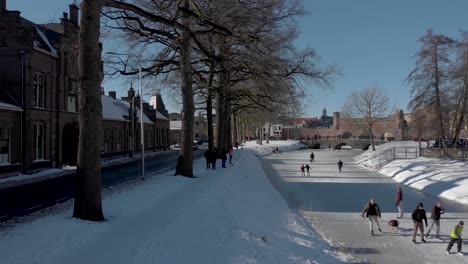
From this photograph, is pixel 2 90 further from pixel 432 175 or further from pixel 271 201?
pixel 432 175

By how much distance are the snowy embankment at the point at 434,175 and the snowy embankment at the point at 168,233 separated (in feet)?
46.8

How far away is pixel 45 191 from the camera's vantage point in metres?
19.7

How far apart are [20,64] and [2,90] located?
6.58 ft

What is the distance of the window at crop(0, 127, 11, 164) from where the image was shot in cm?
2673

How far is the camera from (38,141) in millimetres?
30859

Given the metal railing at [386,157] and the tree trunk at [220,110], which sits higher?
the tree trunk at [220,110]

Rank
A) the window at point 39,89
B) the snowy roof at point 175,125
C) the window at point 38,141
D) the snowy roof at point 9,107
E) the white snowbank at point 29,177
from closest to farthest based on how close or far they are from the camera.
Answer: the white snowbank at point 29,177
the snowy roof at point 9,107
the window at point 39,89
the window at point 38,141
the snowy roof at point 175,125

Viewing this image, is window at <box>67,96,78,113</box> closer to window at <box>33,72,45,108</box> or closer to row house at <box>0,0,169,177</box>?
row house at <box>0,0,169,177</box>

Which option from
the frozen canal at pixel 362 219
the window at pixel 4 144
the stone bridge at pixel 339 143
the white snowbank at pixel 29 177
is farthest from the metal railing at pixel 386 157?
the stone bridge at pixel 339 143

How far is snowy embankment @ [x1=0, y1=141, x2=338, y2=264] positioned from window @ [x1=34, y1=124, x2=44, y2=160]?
15222 millimetres

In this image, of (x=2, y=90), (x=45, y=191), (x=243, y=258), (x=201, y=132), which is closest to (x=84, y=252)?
A: (x=243, y=258)

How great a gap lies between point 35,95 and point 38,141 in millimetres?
3214

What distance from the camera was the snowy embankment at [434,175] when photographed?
27.1 metres

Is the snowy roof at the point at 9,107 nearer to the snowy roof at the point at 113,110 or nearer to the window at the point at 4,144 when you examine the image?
the window at the point at 4,144
